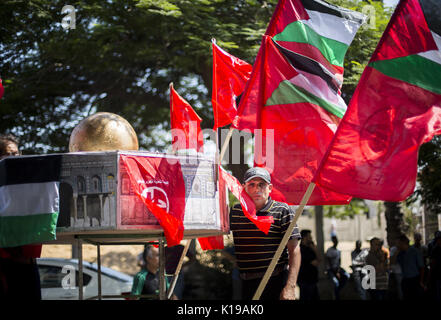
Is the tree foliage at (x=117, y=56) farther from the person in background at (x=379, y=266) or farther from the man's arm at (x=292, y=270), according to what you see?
the man's arm at (x=292, y=270)

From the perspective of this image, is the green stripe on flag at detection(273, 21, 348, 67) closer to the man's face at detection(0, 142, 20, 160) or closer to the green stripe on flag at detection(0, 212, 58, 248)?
the man's face at detection(0, 142, 20, 160)

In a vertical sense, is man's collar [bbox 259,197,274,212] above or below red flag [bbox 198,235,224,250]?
above

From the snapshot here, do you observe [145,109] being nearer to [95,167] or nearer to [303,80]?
[303,80]

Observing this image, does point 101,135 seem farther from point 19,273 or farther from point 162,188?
point 19,273

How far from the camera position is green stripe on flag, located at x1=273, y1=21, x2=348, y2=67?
6.45 m

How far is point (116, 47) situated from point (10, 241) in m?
8.98

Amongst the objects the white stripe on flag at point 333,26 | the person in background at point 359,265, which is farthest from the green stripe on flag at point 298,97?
the person in background at point 359,265

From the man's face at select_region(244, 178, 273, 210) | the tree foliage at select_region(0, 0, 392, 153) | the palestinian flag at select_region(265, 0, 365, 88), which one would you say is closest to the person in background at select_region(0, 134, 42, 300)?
the man's face at select_region(244, 178, 273, 210)

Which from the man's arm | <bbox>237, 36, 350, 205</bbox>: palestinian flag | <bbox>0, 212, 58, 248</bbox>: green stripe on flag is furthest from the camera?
<bbox>237, 36, 350, 205</bbox>: palestinian flag

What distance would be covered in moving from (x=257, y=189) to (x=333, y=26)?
1983 millimetres

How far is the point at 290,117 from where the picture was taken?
20.6ft

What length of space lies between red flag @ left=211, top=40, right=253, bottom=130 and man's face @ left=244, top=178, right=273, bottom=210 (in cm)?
93

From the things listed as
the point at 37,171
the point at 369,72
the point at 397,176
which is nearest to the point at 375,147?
the point at 397,176

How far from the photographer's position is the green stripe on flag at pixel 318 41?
6.45 m
